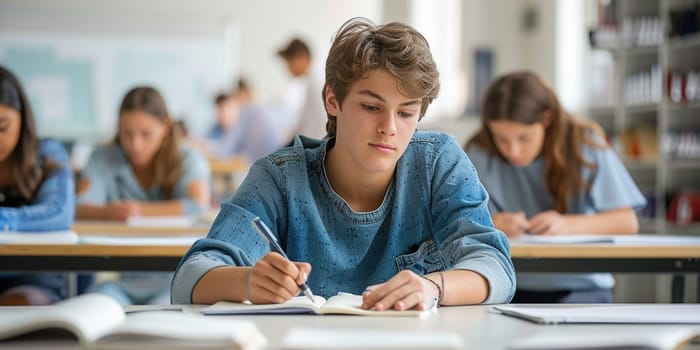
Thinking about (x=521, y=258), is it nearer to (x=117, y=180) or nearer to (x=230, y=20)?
(x=117, y=180)

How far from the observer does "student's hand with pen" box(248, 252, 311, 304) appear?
1.49m

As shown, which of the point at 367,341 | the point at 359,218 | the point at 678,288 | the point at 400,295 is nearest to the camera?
the point at 367,341

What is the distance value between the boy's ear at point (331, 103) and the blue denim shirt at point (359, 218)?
2.8 inches

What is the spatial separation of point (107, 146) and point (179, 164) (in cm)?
27

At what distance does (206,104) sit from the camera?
10.8 m

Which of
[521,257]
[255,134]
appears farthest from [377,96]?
[255,134]

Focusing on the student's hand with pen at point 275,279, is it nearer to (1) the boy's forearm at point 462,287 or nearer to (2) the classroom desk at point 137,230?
(1) the boy's forearm at point 462,287

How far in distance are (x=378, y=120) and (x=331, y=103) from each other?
160mm

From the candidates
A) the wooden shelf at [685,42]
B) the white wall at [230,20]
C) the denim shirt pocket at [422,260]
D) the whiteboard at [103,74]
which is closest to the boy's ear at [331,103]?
the denim shirt pocket at [422,260]

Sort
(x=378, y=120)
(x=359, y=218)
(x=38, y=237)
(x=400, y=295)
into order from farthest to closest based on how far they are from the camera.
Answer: (x=38, y=237)
(x=359, y=218)
(x=378, y=120)
(x=400, y=295)

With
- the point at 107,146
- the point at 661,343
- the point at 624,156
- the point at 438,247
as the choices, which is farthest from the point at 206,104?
the point at 661,343

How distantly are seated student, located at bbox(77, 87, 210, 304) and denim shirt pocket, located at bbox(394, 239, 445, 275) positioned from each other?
6.15 feet

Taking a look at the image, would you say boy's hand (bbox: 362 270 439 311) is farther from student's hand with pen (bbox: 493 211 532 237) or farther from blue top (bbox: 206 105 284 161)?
blue top (bbox: 206 105 284 161)

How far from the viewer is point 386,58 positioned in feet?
5.58
